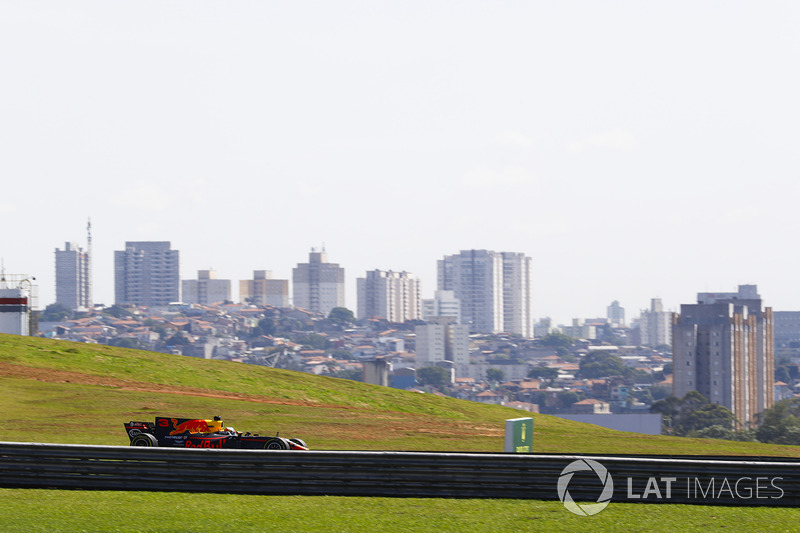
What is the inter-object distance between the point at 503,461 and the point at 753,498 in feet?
14.4

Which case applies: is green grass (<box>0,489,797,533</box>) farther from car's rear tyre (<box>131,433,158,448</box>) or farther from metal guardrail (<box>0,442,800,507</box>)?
car's rear tyre (<box>131,433,158,448</box>)

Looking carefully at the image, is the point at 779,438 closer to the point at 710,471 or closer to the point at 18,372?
the point at 18,372

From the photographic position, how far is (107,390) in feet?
135

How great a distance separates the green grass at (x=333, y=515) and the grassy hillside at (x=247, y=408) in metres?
11.4

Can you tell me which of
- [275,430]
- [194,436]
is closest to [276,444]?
[194,436]

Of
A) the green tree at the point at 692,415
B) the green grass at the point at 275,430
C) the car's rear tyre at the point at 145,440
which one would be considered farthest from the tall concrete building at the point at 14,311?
the green tree at the point at 692,415

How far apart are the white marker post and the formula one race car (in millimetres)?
5004

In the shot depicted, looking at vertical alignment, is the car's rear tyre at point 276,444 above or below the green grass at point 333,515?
above

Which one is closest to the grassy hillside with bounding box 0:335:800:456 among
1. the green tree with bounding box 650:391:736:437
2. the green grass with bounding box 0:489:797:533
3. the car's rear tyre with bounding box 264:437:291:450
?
the car's rear tyre with bounding box 264:437:291:450

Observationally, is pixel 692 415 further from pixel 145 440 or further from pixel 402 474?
pixel 402 474

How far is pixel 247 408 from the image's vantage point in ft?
129

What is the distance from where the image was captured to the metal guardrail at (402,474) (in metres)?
16.8

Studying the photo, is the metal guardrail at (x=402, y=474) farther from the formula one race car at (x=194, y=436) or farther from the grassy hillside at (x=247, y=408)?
the grassy hillside at (x=247, y=408)

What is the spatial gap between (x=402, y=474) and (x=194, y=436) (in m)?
8.75
